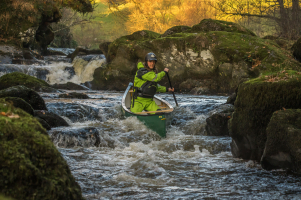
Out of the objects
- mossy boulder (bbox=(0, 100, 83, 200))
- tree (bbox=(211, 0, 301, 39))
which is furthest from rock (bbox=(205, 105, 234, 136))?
tree (bbox=(211, 0, 301, 39))

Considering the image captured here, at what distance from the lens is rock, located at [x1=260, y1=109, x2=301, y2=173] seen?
3.59m

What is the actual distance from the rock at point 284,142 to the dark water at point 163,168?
14cm

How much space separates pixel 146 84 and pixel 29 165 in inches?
214

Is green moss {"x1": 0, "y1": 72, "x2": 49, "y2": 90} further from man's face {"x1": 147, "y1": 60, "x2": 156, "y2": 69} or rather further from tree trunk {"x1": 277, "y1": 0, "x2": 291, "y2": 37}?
tree trunk {"x1": 277, "y1": 0, "x2": 291, "y2": 37}

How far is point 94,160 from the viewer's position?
15.7 ft

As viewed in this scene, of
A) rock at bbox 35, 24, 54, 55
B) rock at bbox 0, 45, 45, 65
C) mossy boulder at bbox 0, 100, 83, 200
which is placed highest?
rock at bbox 35, 24, 54, 55

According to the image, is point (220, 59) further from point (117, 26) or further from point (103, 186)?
point (117, 26)

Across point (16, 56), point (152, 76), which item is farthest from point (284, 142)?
point (16, 56)

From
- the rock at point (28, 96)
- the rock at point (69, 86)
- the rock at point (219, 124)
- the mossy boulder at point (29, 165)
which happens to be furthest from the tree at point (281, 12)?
the mossy boulder at point (29, 165)

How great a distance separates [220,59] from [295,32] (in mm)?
5307

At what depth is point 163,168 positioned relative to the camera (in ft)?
14.4

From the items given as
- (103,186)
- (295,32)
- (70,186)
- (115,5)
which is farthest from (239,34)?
(70,186)

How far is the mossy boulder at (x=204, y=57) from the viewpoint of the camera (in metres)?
14.1

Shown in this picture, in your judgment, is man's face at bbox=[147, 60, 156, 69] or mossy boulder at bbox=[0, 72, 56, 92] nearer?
man's face at bbox=[147, 60, 156, 69]
